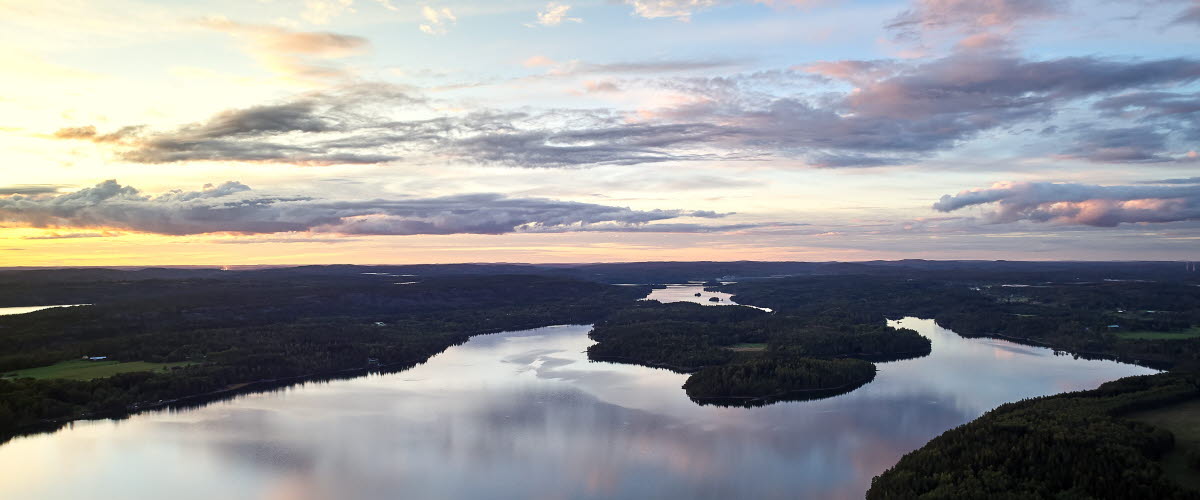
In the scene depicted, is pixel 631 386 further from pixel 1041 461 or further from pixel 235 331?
pixel 235 331

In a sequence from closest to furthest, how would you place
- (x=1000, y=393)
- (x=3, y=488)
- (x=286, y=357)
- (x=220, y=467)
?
1. (x=3, y=488)
2. (x=220, y=467)
3. (x=1000, y=393)
4. (x=286, y=357)

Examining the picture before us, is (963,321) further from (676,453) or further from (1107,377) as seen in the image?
(676,453)

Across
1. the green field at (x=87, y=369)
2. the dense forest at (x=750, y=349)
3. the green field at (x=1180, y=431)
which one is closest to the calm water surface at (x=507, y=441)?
the dense forest at (x=750, y=349)

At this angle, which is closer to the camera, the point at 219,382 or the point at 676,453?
the point at 676,453

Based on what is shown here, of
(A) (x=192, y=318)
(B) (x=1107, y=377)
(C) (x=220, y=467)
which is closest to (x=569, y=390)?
(C) (x=220, y=467)

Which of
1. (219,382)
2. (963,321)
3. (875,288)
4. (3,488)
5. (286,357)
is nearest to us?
(3,488)

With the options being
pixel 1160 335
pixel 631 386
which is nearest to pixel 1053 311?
pixel 1160 335
